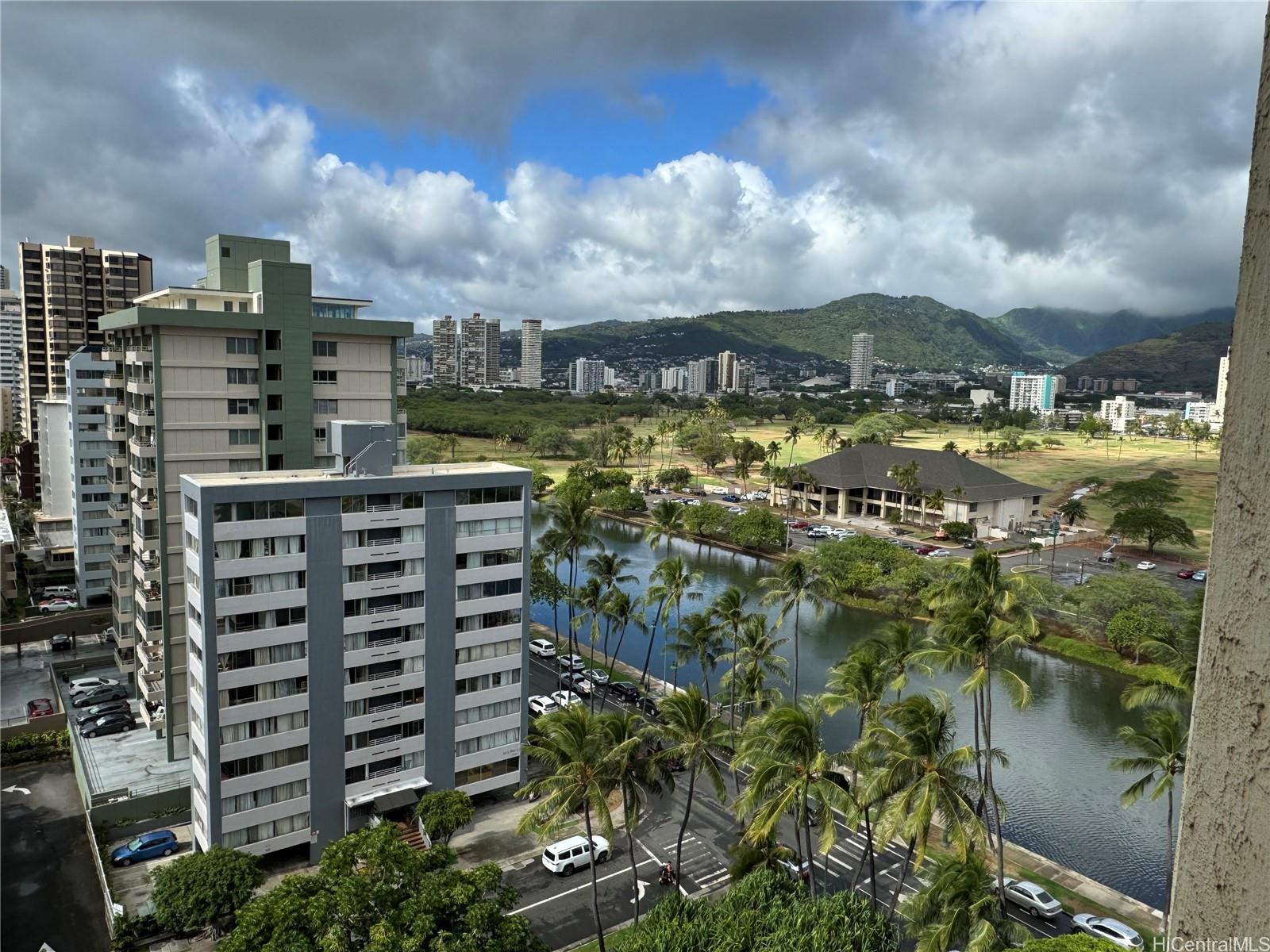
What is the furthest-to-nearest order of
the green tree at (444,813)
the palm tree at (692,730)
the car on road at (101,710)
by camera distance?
the car on road at (101,710) < the green tree at (444,813) < the palm tree at (692,730)

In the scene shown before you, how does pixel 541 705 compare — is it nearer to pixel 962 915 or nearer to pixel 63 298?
pixel 962 915

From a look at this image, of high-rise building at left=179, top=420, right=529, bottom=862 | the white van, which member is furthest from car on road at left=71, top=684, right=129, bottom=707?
the white van

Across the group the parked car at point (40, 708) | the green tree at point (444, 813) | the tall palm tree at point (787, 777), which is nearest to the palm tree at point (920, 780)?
the tall palm tree at point (787, 777)

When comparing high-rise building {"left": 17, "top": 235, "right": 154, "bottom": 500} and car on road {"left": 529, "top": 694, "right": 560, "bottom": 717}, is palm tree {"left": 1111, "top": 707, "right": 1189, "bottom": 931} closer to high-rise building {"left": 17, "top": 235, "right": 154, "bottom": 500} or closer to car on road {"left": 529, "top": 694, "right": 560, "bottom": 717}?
car on road {"left": 529, "top": 694, "right": 560, "bottom": 717}

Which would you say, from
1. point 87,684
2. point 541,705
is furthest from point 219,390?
point 541,705

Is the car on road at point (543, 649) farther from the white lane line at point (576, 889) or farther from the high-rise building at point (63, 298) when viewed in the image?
the high-rise building at point (63, 298)

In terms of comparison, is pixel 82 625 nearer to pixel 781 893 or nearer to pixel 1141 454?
pixel 781 893
